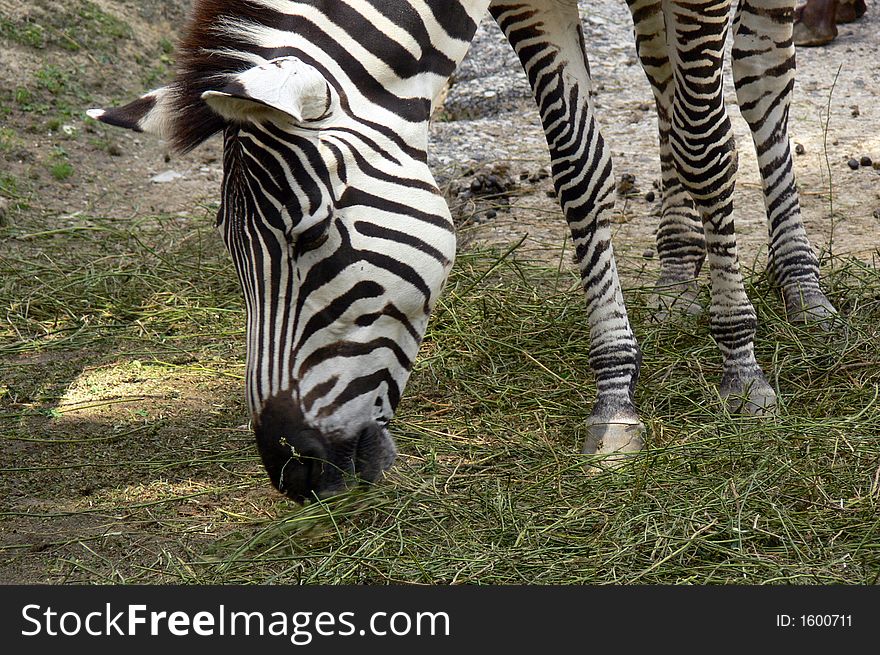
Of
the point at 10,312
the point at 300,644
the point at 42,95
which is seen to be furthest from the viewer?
the point at 42,95

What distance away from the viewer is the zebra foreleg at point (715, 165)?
12.8ft

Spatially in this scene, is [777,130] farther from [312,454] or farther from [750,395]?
[312,454]

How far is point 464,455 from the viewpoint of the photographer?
386 centimetres

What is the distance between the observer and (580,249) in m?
4.09

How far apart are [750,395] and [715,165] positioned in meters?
0.94

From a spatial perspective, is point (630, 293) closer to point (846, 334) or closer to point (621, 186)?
point (846, 334)

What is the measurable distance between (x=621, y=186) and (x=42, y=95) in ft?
17.5

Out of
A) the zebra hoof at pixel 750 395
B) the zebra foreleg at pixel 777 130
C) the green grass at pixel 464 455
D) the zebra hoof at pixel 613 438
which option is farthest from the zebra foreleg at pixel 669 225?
the zebra hoof at pixel 613 438

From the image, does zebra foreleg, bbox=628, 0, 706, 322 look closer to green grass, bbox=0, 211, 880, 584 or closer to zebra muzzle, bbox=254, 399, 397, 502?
green grass, bbox=0, 211, 880, 584

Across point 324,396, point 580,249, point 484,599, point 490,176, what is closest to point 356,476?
point 324,396

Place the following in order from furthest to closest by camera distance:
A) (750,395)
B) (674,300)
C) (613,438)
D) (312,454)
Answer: (674,300) < (750,395) < (613,438) < (312,454)

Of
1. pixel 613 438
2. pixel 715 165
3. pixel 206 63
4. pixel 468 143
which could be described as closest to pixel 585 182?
pixel 715 165

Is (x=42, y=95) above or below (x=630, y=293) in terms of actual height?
above

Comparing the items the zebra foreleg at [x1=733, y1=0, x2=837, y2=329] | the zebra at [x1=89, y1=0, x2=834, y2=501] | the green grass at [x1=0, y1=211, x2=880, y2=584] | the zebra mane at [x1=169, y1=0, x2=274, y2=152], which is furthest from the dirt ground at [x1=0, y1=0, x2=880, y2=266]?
the zebra mane at [x1=169, y1=0, x2=274, y2=152]
